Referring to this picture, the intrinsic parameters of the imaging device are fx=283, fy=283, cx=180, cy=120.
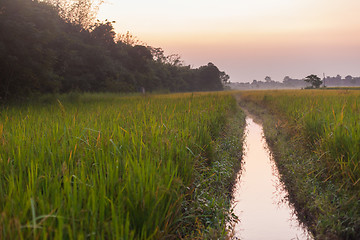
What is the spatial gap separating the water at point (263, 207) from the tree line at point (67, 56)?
9.52 m

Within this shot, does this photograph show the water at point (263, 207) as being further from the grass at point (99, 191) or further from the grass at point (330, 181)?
the grass at point (99, 191)

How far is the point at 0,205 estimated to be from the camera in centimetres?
188

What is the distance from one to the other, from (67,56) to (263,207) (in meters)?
22.5

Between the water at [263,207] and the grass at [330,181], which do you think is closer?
the grass at [330,181]

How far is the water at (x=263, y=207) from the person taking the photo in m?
3.31

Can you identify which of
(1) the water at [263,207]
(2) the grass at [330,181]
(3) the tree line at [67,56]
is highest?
(3) the tree line at [67,56]

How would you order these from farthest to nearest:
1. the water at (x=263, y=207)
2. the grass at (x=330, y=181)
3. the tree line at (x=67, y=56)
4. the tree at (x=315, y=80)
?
1. the tree at (x=315, y=80)
2. the tree line at (x=67, y=56)
3. the water at (x=263, y=207)
4. the grass at (x=330, y=181)

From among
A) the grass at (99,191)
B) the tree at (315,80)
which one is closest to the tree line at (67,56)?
the grass at (99,191)

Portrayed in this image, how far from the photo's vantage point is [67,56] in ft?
75.3

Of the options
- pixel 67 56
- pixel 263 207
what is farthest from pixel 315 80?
pixel 263 207

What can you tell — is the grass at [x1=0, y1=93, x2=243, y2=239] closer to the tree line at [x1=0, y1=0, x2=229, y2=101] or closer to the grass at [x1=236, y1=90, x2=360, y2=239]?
the grass at [x1=236, y1=90, x2=360, y2=239]

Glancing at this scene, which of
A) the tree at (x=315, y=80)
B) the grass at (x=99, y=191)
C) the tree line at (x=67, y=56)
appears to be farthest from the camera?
the tree at (x=315, y=80)

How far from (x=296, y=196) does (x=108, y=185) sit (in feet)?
10.1

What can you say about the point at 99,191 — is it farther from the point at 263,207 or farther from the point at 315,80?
the point at 315,80
